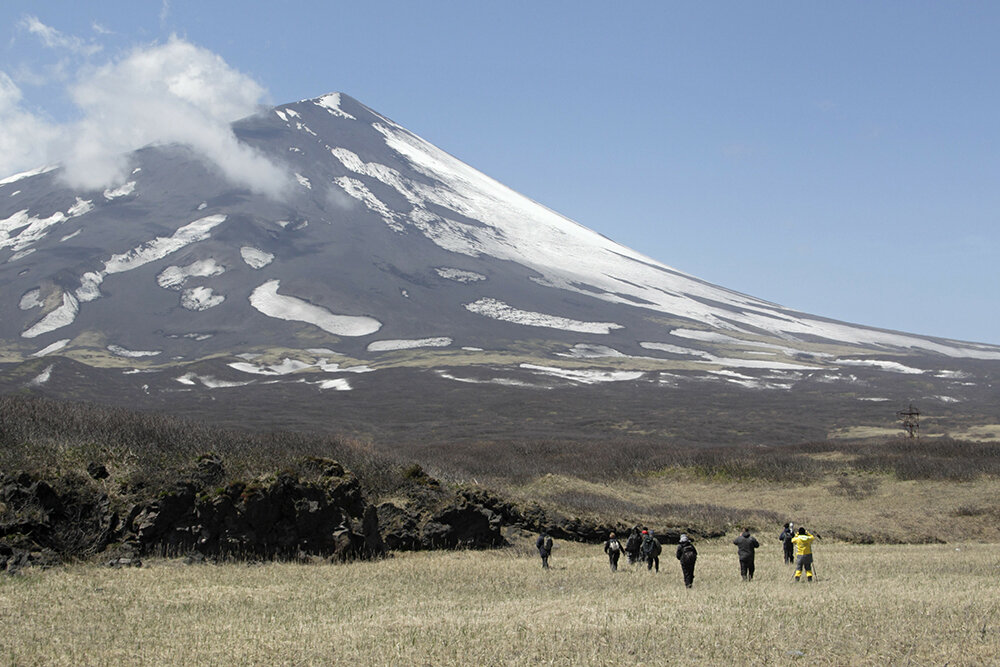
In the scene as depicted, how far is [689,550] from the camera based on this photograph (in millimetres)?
18156

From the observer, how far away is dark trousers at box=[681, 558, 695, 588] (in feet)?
59.5

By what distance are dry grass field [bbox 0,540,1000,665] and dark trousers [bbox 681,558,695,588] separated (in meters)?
0.33

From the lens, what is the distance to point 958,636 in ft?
38.7

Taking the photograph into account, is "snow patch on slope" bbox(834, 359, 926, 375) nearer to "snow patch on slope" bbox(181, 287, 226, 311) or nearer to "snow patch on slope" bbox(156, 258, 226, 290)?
"snow patch on slope" bbox(181, 287, 226, 311)

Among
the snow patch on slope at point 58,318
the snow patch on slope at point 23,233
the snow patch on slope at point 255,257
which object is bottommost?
the snow patch on slope at point 58,318

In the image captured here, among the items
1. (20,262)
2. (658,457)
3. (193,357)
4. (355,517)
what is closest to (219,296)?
(193,357)

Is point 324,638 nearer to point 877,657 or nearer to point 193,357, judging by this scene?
point 877,657

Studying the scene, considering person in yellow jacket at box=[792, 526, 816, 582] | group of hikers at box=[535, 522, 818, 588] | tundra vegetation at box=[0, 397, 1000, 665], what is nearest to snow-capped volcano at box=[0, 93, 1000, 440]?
tundra vegetation at box=[0, 397, 1000, 665]

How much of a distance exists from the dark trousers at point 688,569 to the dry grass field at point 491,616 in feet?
1.07

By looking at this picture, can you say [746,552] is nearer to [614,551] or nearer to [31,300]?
[614,551]

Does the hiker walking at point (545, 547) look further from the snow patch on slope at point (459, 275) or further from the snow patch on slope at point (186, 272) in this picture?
the snow patch on slope at point (186, 272)

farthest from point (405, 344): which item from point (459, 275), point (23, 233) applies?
point (23, 233)

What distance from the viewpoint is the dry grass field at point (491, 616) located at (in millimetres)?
11477

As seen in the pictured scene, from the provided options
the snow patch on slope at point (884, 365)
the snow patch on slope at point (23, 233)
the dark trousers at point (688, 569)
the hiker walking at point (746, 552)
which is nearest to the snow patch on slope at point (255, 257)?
the snow patch on slope at point (23, 233)
